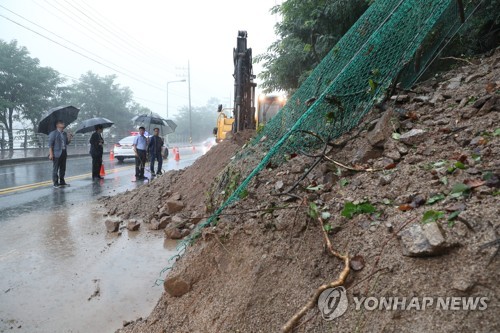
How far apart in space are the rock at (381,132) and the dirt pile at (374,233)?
1cm

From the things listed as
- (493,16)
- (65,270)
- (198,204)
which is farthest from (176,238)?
(493,16)

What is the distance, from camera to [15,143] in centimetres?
1633

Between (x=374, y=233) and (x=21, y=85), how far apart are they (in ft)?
90.3

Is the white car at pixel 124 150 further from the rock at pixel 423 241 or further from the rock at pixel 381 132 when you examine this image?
the rock at pixel 423 241

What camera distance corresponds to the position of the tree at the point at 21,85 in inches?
853

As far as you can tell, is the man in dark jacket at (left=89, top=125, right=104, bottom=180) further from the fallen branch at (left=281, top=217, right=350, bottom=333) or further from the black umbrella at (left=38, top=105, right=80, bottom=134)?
the fallen branch at (left=281, top=217, right=350, bottom=333)

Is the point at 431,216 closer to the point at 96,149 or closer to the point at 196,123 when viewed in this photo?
the point at 96,149

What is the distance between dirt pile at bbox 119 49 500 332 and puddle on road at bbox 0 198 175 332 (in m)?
0.52

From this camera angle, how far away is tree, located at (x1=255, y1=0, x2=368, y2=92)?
695cm

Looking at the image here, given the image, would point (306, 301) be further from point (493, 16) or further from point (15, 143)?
point (15, 143)

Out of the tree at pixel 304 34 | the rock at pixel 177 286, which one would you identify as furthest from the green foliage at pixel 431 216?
the tree at pixel 304 34

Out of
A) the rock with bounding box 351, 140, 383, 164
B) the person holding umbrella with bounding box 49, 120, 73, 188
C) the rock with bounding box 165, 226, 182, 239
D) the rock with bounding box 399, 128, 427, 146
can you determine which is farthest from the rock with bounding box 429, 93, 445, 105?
the person holding umbrella with bounding box 49, 120, 73, 188

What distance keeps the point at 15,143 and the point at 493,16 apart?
1951 centimetres

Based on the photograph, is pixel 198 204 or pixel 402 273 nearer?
pixel 402 273
